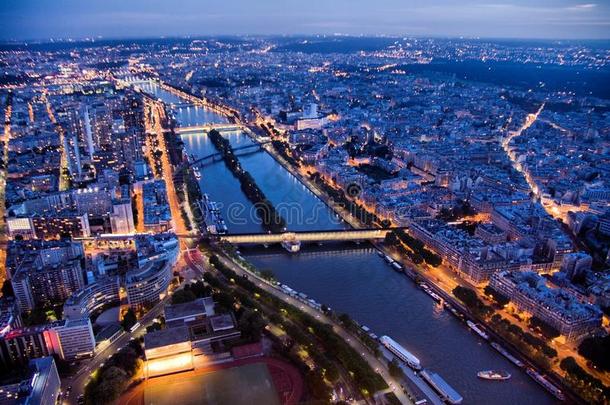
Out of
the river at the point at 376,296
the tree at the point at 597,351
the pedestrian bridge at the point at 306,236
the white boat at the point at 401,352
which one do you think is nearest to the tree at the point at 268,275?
the river at the point at 376,296

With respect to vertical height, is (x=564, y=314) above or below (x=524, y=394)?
above

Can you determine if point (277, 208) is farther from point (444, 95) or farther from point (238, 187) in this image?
point (444, 95)

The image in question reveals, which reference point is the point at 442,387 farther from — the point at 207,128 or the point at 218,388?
the point at 207,128

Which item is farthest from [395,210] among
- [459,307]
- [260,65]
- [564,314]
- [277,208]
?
[260,65]

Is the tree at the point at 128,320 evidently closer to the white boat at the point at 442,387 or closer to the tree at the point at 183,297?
the tree at the point at 183,297

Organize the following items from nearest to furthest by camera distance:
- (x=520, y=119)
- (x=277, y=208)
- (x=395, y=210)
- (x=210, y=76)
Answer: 1. (x=395, y=210)
2. (x=277, y=208)
3. (x=520, y=119)
4. (x=210, y=76)

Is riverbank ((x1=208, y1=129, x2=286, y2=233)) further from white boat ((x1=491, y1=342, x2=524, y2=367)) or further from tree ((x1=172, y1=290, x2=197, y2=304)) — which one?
white boat ((x1=491, y1=342, x2=524, y2=367))

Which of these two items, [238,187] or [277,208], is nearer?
[277,208]
